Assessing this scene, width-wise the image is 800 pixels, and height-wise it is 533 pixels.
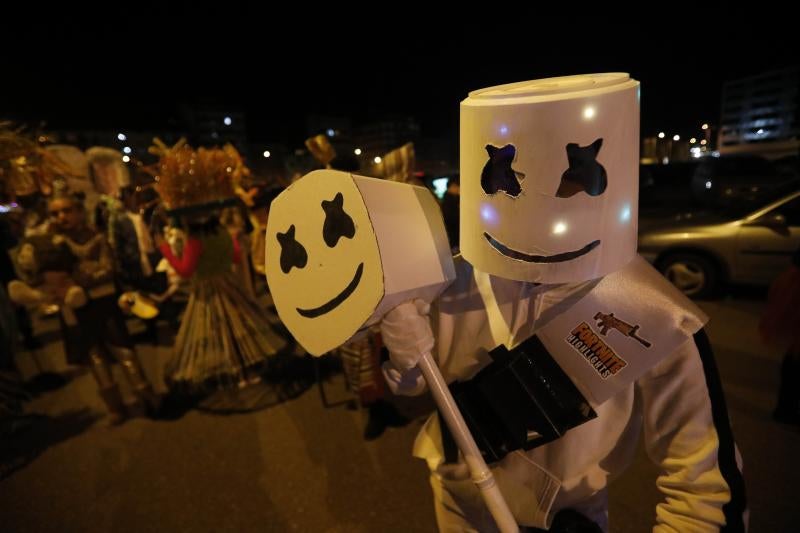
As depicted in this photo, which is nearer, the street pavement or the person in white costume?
the person in white costume

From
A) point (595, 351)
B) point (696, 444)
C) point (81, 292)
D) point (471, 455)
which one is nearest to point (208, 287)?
point (81, 292)

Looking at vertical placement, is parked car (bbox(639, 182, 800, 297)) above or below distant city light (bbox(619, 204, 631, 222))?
below

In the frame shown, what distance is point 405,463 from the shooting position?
3123 millimetres

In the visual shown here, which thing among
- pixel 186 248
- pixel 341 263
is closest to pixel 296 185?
pixel 341 263

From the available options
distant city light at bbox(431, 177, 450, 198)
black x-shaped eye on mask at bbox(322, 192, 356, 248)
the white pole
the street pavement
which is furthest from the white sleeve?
distant city light at bbox(431, 177, 450, 198)

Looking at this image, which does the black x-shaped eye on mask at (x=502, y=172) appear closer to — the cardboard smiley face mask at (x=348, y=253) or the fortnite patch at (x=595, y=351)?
the cardboard smiley face mask at (x=348, y=253)

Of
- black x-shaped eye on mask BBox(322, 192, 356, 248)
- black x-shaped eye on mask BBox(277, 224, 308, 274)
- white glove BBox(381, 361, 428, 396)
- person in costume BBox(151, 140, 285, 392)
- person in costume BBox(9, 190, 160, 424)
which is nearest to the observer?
black x-shaped eye on mask BBox(322, 192, 356, 248)

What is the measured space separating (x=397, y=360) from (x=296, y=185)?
1.80 ft

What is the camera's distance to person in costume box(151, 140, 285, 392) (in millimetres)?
3914

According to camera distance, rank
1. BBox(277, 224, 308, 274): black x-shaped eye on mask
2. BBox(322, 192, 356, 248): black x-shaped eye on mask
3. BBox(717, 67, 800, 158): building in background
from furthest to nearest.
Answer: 1. BBox(717, 67, 800, 158): building in background
2. BBox(277, 224, 308, 274): black x-shaped eye on mask
3. BBox(322, 192, 356, 248): black x-shaped eye on mask

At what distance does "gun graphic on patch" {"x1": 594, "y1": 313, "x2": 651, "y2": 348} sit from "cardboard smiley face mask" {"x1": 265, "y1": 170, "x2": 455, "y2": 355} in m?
0.40

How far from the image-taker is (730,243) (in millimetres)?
5598

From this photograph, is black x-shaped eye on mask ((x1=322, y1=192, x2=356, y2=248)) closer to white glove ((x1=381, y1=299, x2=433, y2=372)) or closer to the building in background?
white glove ((x1=381, y1=299, x2=433, y2=372))

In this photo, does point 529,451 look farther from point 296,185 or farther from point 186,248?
point 186,248
